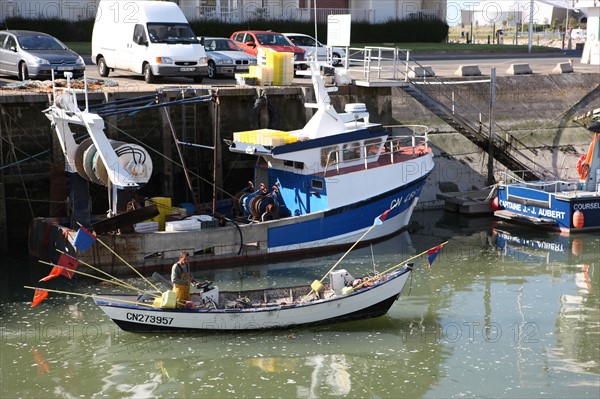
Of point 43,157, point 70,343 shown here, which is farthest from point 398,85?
point 70,343

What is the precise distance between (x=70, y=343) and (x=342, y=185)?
802 cm

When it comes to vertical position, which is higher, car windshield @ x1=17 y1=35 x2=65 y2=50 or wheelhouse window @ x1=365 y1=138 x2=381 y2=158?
car windshield @ x1=17 y1=35 x2=65 y2=50

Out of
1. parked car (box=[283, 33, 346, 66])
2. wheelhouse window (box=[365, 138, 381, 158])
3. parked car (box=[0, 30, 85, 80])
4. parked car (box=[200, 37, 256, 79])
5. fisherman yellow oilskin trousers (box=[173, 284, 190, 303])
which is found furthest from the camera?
parked car (box=[283, 33, 346, 66])

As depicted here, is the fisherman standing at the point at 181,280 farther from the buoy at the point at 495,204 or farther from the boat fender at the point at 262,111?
the buoy at the point at 495,204

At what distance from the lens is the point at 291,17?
4778 centimetres

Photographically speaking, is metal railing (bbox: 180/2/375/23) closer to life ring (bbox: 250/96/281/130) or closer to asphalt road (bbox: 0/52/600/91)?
asphalt road (bbox: 0/52/600/91)

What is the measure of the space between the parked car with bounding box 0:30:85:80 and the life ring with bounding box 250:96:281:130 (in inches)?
210

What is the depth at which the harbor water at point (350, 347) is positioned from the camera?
15.1 meters

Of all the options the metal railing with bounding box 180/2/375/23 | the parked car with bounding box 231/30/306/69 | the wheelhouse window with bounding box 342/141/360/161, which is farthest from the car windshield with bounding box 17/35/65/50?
the metal railing with bounding box 180/2/375/23

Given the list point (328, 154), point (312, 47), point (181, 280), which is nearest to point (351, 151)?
point (328, 154)

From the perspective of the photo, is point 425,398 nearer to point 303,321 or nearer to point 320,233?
point 303,321

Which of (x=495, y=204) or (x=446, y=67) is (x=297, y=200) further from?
(x=446, y=67)

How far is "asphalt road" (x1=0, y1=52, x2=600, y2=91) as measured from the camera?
27344 millimetres

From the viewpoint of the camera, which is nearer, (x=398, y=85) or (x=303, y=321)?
(x=303, y=321)
